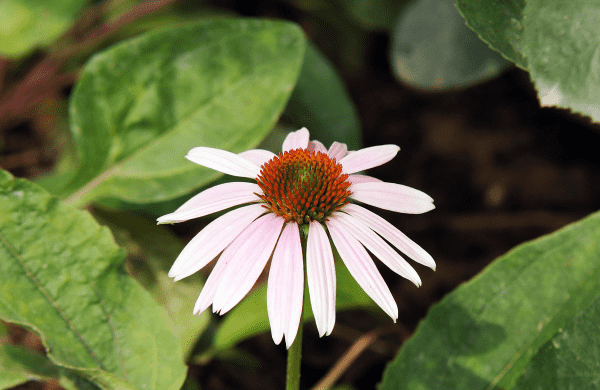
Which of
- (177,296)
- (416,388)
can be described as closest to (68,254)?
(177,296)

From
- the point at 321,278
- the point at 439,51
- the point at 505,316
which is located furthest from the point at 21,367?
the point at 439,51

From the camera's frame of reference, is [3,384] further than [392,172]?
No

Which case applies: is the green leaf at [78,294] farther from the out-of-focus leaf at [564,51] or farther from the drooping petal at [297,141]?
Answer: the out-of-focus leaf at [564,51]

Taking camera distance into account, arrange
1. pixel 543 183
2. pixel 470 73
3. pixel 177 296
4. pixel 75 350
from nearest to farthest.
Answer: pixel 75 350, pixel 177 296, pixel 470 73, pixel 543 183

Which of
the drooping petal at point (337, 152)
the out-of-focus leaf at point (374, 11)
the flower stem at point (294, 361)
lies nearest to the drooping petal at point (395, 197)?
the drooping petal at point (337, 152)

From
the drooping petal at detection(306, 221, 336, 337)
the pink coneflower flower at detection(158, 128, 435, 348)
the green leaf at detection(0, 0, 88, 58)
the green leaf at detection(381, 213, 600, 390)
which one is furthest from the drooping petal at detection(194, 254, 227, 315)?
the green leaf at detection(0, 0, 88, 58)

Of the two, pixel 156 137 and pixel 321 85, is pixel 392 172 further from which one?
pixel 156 137

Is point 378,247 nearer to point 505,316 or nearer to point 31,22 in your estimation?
point 505,316
